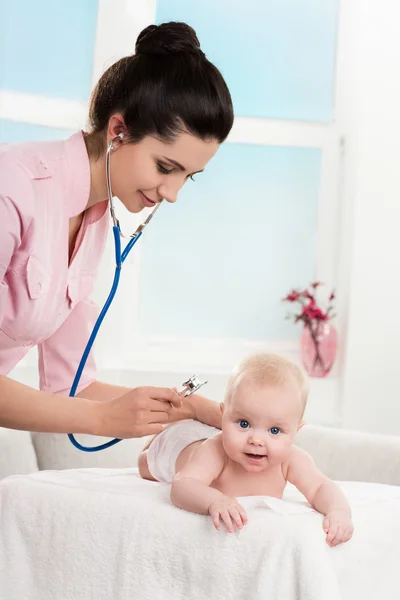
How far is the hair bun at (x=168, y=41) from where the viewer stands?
153 cm

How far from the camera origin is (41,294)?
1508 mm

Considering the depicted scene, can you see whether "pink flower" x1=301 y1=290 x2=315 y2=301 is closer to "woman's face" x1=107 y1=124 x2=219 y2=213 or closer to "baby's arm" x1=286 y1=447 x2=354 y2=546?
"baby's arm" x1=286 y1=447 x2=354 y2=546

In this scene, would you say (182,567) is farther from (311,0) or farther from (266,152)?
(311,0)

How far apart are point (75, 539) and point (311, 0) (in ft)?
7.64

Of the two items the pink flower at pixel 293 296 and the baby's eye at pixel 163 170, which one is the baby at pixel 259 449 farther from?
the pink flower at pixel 293 296

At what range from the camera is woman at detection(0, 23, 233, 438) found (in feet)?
4.71

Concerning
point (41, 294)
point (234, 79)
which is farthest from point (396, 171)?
point (41, 294)

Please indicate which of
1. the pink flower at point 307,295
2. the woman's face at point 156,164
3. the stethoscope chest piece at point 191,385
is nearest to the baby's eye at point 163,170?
the woman's face at point 156,164

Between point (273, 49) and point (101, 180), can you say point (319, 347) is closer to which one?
point (273, 49)

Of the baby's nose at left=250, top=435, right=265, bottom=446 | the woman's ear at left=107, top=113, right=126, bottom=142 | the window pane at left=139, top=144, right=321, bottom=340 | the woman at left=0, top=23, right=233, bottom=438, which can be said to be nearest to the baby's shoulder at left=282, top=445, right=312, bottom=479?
the baby's nose at left=250, top=435, right=265, bottom=446

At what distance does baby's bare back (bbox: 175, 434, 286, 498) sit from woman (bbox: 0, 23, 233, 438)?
0.58 ft

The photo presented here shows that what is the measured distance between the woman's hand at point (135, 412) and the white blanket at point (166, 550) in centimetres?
11

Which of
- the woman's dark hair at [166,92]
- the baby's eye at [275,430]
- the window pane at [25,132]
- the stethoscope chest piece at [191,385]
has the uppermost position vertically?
the window pane at [25,132]

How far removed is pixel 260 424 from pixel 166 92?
62 centimetres
